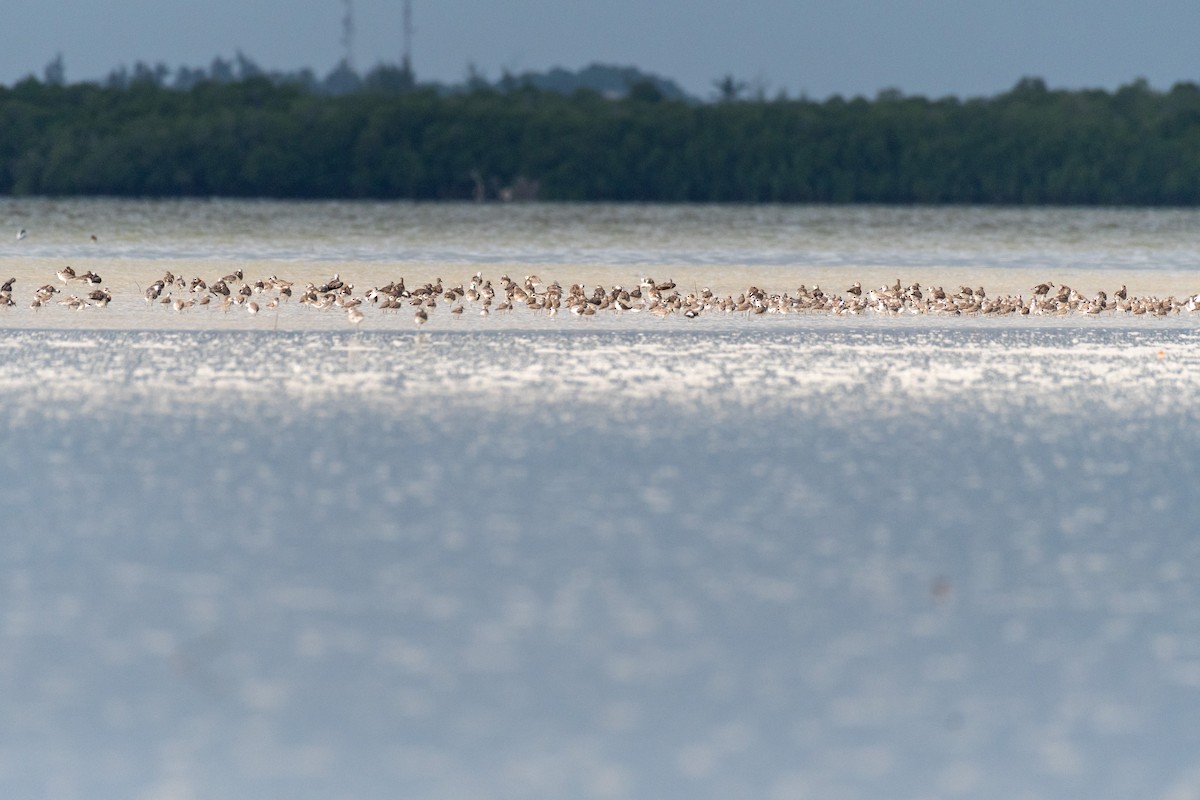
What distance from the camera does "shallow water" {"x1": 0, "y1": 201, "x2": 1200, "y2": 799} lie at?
5.93 metres

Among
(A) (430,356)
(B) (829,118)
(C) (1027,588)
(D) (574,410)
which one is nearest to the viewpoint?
(C) (1027,588)

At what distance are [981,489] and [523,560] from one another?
3.12 meters

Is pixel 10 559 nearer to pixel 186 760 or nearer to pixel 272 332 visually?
pixel 186 760

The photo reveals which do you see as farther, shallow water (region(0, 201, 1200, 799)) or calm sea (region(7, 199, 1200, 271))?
calm sea (region(7, 199, 1200, 271))

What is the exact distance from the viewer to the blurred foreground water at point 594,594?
5918 mm

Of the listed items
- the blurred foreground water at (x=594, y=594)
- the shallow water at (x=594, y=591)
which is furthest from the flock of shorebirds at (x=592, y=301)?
the blurred foreground water at (x=594, y=594)

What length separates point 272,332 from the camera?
20.8 metres

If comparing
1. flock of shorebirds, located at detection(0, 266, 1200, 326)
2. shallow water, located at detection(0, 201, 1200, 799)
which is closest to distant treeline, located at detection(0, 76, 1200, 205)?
flock of shorebirds, located at detection(0, 266, 1200, 326)

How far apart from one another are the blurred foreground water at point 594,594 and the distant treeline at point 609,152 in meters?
81.9

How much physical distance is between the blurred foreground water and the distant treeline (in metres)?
81.9

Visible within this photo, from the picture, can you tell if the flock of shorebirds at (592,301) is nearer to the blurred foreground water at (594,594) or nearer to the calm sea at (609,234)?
the blurred foreground water at (594,594)

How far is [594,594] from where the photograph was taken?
26.0 ft

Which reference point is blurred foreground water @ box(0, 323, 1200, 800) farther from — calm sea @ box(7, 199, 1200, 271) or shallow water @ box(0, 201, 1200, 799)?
calm sea @ box(7, 199, 1200, 271)

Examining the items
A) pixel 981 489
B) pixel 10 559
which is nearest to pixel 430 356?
pixel 981 489
